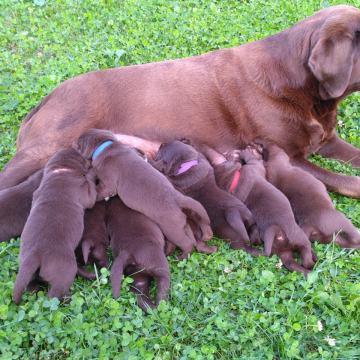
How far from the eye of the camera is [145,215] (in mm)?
3295

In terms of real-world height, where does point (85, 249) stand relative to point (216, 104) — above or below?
below

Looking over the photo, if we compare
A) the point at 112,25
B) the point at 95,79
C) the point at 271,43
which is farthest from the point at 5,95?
the point at 271,43

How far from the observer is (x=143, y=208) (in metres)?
3.27

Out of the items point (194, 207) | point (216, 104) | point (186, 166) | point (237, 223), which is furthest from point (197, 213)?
point (216, 104)

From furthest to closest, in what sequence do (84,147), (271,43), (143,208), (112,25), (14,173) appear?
(112,25)
(271,43)
(14,173)
(84,147)
(143,208)

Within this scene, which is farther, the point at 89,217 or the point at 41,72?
the point at 41,72

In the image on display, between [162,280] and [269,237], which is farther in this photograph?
[269,237]

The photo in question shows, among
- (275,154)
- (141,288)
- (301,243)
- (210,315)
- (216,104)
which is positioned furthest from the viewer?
(216,104)

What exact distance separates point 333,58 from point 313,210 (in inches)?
50.2

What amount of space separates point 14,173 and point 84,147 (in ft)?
2.27

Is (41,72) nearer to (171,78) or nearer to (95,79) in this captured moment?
(95,79)

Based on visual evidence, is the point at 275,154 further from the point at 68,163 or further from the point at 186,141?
the point at 68,163

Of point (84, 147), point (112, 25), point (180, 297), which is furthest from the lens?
point (112, 25)

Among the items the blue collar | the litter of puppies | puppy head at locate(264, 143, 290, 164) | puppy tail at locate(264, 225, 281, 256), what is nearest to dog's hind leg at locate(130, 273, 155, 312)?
the litter of puppies
